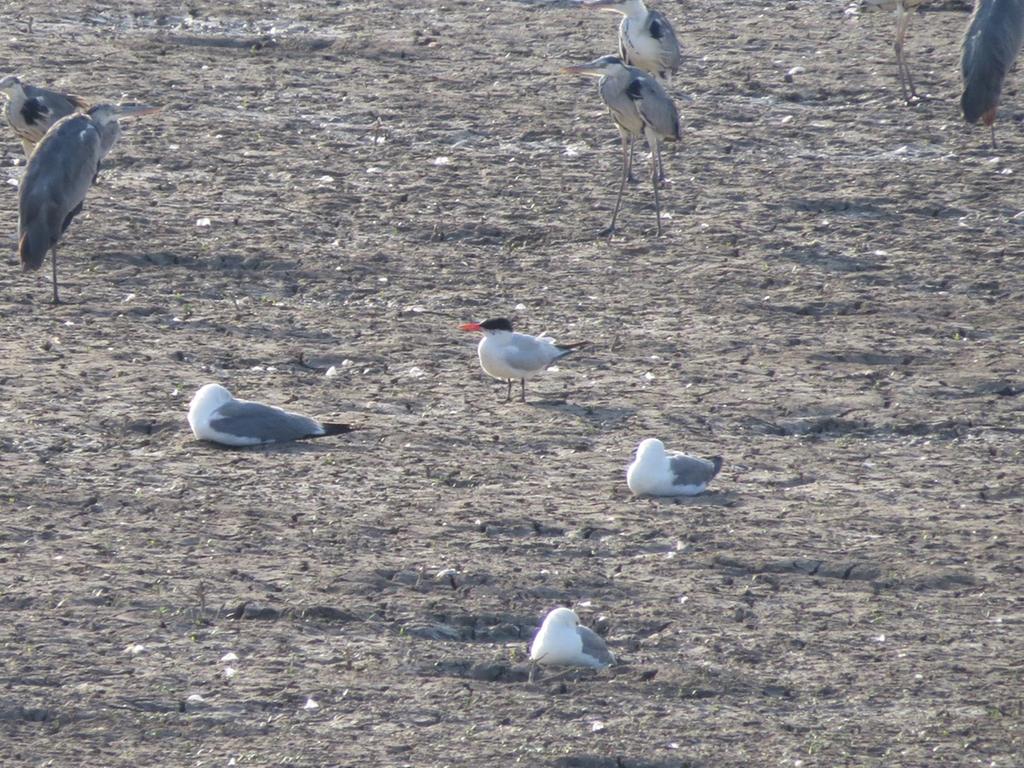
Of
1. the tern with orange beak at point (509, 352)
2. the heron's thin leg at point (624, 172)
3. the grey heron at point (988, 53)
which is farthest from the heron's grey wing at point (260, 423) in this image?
the grey heron at point (988, 53)

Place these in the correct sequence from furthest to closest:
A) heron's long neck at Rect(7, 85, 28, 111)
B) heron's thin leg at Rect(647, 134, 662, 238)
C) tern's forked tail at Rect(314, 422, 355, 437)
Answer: heron's long neck at Rect(7, 85, 28, 111) → heron's thin leg at Rect(647, 134, 662, 238) → tern's forked tail at Rect(314, 422, 355, 437)

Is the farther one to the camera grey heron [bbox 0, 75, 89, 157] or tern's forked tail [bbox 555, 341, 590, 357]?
grey heron [bbox 0, 75, 89, 157]

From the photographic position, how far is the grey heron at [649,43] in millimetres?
13656

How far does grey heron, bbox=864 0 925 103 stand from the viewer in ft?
47.3

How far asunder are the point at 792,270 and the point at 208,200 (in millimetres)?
3939

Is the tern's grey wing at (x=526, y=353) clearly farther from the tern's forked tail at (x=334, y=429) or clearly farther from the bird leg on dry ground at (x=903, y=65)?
the bird leg on dry ground at (x=903, y=65)

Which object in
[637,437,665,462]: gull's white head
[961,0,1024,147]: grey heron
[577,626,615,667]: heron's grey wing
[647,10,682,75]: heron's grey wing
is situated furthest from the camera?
[647,10,682,75]: heron's grey wing

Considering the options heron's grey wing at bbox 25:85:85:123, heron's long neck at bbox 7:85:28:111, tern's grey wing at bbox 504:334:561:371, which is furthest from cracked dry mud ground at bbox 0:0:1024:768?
heron's long neck at bbox 7:85:28:111

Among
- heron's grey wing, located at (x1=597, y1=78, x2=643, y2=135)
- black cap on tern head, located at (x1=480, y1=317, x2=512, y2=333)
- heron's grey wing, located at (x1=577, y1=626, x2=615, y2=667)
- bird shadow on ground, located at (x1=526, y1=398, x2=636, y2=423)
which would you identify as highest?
heron's grey wing, located at (x1=597, y1=78, x2=643, y2=135)

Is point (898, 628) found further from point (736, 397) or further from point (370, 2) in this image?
point (370, 2)

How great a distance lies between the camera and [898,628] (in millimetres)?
6887

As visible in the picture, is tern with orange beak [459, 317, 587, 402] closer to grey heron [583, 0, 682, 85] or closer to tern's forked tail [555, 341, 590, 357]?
tern's forked tail [555, 341, 590, 357]

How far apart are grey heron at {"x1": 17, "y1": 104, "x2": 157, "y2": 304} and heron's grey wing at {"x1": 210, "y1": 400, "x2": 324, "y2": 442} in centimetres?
251

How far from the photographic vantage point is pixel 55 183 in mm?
10883
